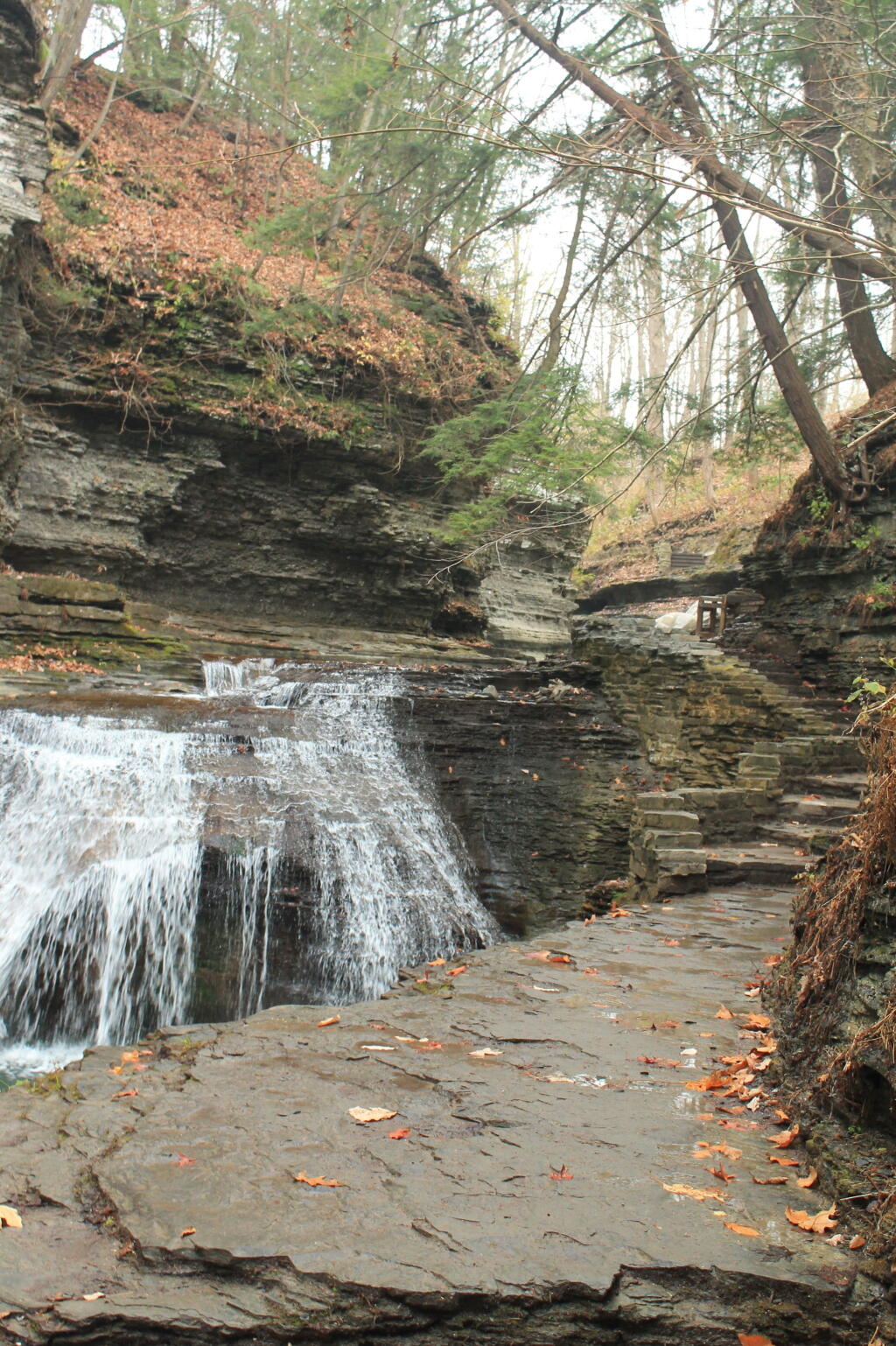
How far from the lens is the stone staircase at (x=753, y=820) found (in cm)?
786

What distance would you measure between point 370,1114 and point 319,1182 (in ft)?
1.78

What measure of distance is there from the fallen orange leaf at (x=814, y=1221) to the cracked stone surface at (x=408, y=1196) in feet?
0.13

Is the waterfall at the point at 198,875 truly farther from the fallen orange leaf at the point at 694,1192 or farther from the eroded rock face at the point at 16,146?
the eroded rock face at the point at 16,146

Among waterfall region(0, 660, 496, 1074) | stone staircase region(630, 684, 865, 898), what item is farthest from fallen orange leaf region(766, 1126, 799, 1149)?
waterfall region(0, 660, 496, 1074)

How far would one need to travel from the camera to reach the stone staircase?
309 inches

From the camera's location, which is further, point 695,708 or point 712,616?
point 712,616

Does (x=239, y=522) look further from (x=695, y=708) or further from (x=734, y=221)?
(x=734, y=221)

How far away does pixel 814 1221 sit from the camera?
2535 millimetres

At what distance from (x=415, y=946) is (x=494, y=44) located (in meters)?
8.40

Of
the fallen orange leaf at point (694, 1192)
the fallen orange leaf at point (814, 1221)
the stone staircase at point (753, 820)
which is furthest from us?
the stone staircase at point (753, 820)

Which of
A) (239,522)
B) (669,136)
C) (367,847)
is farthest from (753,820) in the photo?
(239,522)

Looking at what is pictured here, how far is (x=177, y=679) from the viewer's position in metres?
12.1

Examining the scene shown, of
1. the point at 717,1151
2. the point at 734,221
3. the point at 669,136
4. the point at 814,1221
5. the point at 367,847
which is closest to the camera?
→ the point at 814,1221

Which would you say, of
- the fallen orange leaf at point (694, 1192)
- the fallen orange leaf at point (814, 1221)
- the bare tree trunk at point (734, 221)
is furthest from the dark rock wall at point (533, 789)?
the fallen orange leaf at point (814, 1221)
